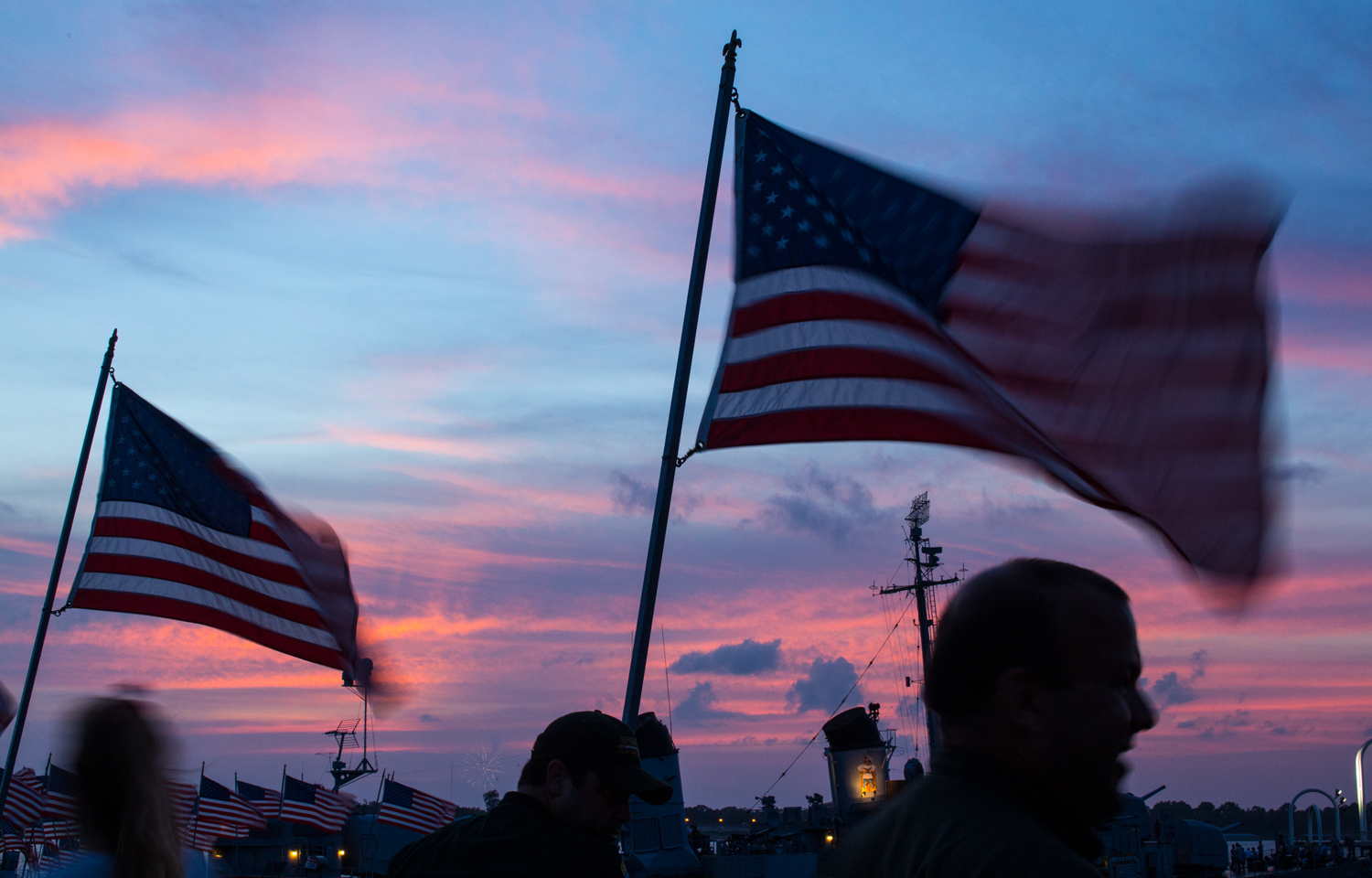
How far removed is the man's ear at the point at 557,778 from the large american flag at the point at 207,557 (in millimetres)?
8655

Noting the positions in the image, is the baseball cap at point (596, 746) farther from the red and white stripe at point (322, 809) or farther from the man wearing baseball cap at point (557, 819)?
the red and white stripe at point (322, 809)

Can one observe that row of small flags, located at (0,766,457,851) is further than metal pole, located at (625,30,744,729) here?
Yes

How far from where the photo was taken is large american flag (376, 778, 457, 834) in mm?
35031

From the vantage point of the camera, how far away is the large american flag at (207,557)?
12.2 meters

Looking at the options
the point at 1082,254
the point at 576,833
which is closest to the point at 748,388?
the point at 1082,254

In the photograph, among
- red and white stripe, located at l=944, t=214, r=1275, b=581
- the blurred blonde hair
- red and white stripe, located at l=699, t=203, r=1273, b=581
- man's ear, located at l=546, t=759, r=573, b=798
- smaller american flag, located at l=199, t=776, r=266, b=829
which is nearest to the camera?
the blurred blonde hair

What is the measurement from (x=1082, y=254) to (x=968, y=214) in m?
1.06

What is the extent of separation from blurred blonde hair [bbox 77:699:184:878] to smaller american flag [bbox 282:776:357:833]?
41.1 m

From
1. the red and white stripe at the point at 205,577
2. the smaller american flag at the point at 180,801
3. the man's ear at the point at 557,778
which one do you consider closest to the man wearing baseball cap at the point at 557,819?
the man's ear at the point at 557,778

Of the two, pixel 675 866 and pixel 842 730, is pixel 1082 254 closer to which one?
pixel 675 866

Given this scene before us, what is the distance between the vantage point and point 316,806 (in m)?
44.0

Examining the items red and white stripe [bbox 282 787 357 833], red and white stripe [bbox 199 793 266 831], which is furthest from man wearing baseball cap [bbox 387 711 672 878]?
red and white stripe [bbox 282 787 357 833]

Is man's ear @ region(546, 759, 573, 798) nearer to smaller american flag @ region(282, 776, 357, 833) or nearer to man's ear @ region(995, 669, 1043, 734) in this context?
man's ear @ region(995, 669, 1043, 734)

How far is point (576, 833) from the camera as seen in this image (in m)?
3.42
